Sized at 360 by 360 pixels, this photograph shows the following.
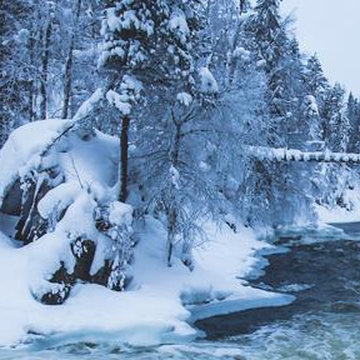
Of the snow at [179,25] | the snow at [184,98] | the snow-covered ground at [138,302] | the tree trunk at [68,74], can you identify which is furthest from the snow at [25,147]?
the snow at [179,25]

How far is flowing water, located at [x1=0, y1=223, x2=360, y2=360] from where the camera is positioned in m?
10.3

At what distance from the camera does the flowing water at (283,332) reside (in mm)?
10273

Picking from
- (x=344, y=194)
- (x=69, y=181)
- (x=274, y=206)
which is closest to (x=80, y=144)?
(x=69, y=181)

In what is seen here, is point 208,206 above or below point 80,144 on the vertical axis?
below

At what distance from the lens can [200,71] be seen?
14516 millimetres

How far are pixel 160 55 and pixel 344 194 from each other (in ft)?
139

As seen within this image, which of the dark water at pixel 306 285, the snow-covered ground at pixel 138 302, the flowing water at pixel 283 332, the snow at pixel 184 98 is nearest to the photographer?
the flowing water at pixel 283 332

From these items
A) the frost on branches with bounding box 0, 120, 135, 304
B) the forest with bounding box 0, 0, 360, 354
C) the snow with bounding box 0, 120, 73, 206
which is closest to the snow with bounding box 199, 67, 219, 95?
the forest with bounding box 0, 0, 360, 354

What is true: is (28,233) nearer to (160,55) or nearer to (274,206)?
(160,55)

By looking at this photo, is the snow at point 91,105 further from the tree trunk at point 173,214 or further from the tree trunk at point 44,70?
the tree trunk at point 44,70

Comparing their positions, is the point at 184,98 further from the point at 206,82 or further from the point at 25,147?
the point at 25,147

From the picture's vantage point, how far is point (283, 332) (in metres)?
12.1

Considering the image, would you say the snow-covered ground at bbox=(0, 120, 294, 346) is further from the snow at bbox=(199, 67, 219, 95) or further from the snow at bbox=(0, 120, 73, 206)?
the snow at bbox=(199, 67, 219, 95)

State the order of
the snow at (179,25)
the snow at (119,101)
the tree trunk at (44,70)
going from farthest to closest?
the tree trunk at (44,70), the snow at (179,25), the snow at (119,101)
